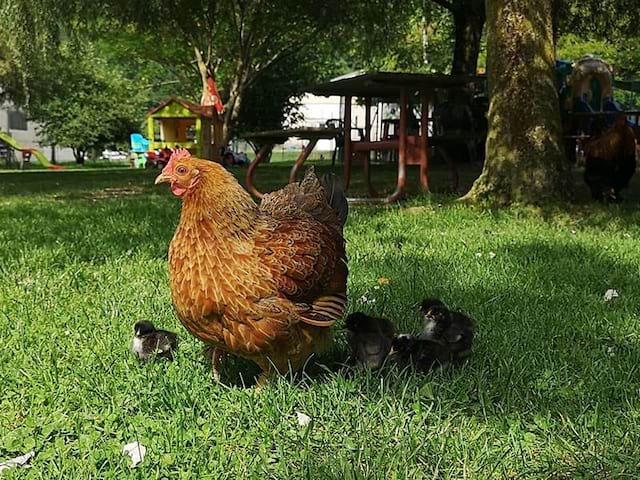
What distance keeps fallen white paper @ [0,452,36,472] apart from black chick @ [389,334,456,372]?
1.43m

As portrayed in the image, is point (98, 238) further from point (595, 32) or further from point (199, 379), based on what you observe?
point (595, 32)

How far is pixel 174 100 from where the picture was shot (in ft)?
78.3

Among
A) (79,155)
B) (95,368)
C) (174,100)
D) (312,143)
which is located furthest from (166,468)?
(79,155)

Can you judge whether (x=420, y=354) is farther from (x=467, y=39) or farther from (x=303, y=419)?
(x=467, y=39)

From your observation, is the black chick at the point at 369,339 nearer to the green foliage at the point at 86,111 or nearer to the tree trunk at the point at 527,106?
the tree trunk at the point at 527,106

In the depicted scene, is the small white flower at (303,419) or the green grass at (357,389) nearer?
the green grass at (357,389)

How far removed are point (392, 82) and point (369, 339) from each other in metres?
5.54

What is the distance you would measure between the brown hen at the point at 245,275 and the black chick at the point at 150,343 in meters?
0.33

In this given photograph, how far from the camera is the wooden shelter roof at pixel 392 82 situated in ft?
25.3

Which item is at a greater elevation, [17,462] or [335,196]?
[335,196]

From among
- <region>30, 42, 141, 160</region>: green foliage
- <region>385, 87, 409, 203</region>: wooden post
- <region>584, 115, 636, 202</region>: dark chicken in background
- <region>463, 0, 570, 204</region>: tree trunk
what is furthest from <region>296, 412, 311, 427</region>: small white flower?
<region>30, 42, 141, 160</region>: green foliage

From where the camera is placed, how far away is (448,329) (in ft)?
10.00

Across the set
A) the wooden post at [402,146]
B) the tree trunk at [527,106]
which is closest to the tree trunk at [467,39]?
the wooden post at [402,146]

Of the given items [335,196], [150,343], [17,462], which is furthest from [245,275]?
[335,196]
